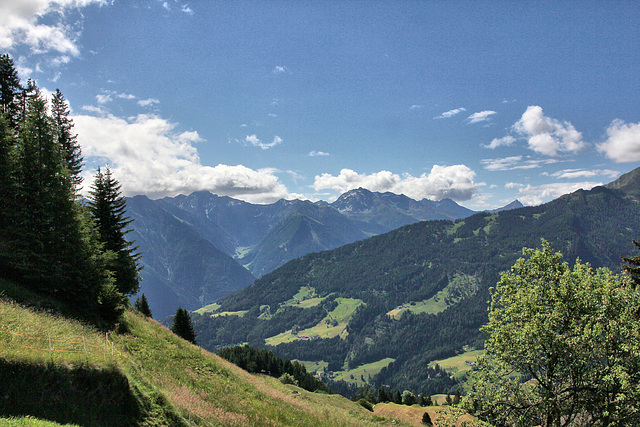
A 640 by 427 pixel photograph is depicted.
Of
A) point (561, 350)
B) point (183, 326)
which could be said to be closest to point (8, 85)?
point (183, 326)

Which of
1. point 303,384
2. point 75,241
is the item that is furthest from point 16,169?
point 303,384

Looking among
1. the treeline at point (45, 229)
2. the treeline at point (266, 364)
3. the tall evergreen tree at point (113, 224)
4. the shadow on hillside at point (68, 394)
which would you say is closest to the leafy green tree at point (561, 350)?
the shadow on hillside at point (68, 394)

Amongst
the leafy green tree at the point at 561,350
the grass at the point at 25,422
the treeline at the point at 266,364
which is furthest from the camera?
the treeline at the point at 266,364

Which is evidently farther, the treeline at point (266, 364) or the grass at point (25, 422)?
the treeline at point (266, 364)

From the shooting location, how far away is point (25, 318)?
16.3 meters

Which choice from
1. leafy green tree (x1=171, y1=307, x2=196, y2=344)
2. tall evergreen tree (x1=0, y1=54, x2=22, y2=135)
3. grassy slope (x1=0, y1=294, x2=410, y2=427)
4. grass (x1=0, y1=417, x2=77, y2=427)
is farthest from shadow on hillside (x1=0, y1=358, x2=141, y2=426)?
leafy green tree (x1=171, y1=307, x2=196, y2=344)

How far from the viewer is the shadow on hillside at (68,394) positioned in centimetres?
1103

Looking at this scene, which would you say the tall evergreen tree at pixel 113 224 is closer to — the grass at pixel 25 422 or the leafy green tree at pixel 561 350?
the grass at pixel 25 422

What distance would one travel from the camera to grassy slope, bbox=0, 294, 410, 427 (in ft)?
37.9

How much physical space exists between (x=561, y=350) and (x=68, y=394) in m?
23.8

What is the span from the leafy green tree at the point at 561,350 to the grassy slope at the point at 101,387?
46.5 feet

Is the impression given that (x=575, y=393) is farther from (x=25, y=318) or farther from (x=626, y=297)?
(x=25, y=318)

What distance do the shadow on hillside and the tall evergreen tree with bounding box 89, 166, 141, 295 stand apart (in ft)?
78.3

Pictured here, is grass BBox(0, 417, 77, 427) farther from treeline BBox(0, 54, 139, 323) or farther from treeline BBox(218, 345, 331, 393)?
treeline BBox(218, 345, 331, 393)
